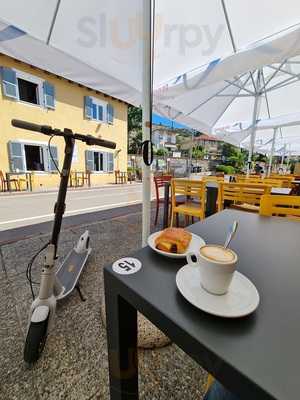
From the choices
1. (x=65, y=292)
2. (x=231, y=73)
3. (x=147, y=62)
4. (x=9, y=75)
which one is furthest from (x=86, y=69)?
(x=9, y=75)

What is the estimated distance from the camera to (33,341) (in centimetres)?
101

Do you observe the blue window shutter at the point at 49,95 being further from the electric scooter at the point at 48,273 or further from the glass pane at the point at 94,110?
the electric scooter at the point at 48,273

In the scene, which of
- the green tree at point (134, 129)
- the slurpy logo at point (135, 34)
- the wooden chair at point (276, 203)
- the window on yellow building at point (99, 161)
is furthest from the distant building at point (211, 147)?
the wooden chair at point (276, 203)

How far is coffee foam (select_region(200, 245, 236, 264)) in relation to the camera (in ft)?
1.42

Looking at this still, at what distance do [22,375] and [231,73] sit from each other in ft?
7.87

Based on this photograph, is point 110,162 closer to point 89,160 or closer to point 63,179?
point 89,160

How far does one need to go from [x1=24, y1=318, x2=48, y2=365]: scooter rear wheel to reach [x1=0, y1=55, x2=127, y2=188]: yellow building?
7.36 metres

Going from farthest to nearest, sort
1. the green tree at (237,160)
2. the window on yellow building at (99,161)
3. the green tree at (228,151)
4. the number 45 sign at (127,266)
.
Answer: the green tree at (228,151), the green tree at (237,160), the window on yellow building at (99,161), the number 45 sign at (127,266)

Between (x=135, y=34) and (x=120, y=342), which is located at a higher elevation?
(x=135, y=34)

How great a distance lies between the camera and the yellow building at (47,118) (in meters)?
6.57

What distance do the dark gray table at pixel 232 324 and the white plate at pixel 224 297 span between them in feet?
0.06

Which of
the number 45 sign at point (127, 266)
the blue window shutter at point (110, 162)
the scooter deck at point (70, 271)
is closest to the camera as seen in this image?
the number 45 sign at point (127, 266)

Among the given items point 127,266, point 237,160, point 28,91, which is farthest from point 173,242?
point 237,160

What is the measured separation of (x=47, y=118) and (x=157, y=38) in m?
7.53
